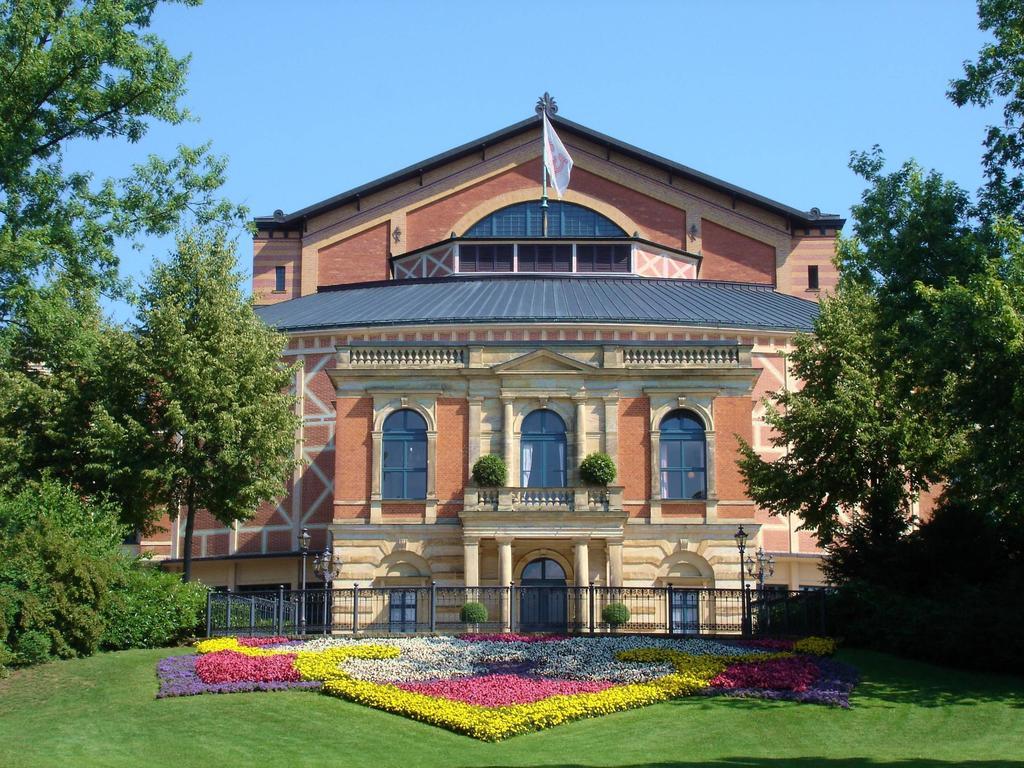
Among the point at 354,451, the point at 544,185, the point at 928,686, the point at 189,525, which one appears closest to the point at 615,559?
the point at 354,451

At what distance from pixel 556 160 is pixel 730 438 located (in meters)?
24.2

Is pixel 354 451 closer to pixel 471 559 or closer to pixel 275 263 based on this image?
pixel 471 559

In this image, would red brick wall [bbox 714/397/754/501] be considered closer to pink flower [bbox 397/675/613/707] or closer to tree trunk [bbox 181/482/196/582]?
tree trunk [bbox 181/482/196/582]

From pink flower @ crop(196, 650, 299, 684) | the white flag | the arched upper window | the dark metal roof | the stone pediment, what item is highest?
the white flag

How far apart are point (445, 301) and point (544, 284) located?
17.1ft

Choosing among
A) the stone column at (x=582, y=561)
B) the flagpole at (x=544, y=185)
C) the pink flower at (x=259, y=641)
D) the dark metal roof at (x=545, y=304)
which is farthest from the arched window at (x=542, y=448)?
the flagpole at (x=544, y=185)

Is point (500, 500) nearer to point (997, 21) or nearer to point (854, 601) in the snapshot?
point (854, 601)

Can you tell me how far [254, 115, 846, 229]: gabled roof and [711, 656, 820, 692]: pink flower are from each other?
39.4 metres

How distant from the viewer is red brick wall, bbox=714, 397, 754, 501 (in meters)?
41.9

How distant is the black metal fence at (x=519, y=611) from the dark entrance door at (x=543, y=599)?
4 centimetres

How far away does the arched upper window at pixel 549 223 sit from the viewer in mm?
65062

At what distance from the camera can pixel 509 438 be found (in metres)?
41.7

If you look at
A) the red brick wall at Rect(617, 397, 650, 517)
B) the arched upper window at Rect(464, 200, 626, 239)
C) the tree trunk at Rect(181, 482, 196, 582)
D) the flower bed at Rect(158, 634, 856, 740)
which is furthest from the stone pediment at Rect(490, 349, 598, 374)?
the arched upper window at Rect(464, 200, 626, 239)

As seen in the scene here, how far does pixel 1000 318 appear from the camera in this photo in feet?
82.6
